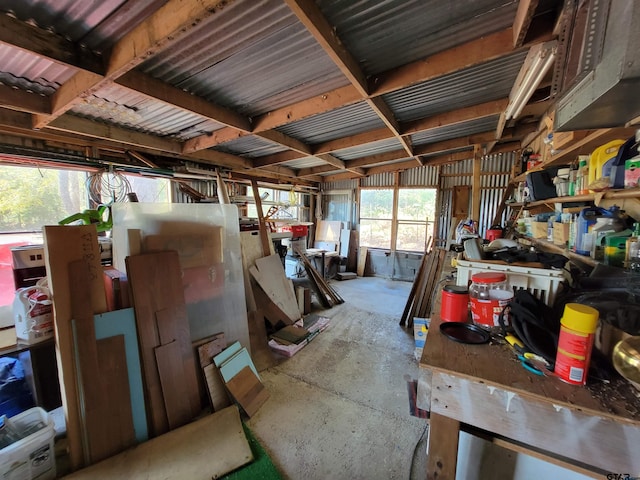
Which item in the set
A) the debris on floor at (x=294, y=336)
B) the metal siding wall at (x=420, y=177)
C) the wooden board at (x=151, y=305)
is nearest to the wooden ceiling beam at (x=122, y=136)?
the wooden board at (x=151, y=305)

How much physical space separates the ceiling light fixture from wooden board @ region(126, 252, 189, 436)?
2.89m

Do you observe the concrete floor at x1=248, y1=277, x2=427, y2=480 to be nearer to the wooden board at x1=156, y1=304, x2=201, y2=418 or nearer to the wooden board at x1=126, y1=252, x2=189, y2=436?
the wooden board at x1=156, y1=304, x2=201, y2=418

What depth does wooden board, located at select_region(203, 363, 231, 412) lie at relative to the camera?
1.97 meters

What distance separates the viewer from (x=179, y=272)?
201 cm

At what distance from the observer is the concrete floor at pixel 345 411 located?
1600mm

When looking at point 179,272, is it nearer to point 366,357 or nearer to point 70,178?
point 366,357

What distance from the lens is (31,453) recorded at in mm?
1336

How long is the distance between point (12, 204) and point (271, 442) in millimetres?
3890

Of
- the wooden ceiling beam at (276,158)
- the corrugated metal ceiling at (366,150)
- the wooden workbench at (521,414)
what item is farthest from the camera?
the corrugated metal ceiling at (366,150)

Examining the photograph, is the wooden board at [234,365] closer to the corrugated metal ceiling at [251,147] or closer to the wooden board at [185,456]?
the wooden board at [185,456]

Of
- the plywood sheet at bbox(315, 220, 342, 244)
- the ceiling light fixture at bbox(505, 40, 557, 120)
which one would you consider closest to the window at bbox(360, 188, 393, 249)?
the plywood sheet at bbox(315, 220, 342, 244)

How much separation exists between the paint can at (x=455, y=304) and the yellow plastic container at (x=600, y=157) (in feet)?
3.33

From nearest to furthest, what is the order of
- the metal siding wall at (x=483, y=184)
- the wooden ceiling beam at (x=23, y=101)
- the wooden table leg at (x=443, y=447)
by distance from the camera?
the wooden table leg at (x=443, y=447) → the wooden ceiling beam at (x=23, y=101) → the metal siding wall at (x=483, y=184)

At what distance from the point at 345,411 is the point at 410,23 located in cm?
272
